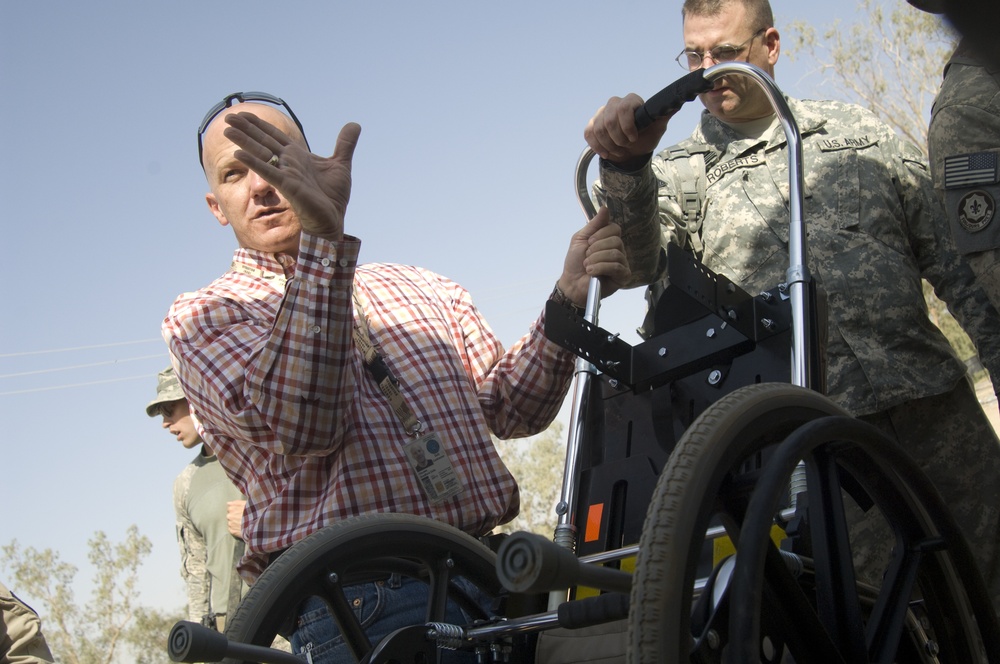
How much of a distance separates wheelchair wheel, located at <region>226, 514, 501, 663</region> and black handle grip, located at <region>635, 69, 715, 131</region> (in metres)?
0.98

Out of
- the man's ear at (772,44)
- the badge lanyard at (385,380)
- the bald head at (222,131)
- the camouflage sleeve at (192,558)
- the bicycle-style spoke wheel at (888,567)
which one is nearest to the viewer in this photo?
the bicycle-style spoke wheel at (888,567)

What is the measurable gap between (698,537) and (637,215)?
1358 mm

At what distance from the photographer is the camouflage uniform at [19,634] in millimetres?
3002

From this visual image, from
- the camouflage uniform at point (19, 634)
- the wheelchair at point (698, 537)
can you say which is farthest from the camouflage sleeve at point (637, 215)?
the camouflage uniform at point (19, 634)

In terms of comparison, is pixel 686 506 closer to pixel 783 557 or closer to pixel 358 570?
pixel 783 557

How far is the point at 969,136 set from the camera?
2625 millimetres

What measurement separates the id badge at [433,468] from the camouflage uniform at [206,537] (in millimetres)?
3169

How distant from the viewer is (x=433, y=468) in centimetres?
228

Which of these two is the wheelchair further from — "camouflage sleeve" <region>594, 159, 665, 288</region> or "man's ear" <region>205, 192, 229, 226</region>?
"man's ear" <region>205, 192, 229, 226</region>

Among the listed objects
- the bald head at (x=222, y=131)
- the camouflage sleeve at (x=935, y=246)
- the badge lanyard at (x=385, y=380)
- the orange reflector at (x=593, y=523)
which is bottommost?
the orange reflector at (x=593, y=523)

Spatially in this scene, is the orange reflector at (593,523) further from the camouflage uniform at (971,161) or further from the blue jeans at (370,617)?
the camouflage uniform at (971,161)

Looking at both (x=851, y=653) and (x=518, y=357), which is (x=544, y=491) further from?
(x=851, y=653)

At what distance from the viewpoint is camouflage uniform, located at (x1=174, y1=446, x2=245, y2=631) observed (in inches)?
212

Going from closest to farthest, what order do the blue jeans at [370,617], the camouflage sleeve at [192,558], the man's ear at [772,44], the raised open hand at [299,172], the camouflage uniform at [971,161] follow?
the blue jeans at [370,617]
the raised open hand at [299,172]
the camouflage uniform at [971,161]
the man's ear at [772,44]
the camouflage sleeve at [192,558]
